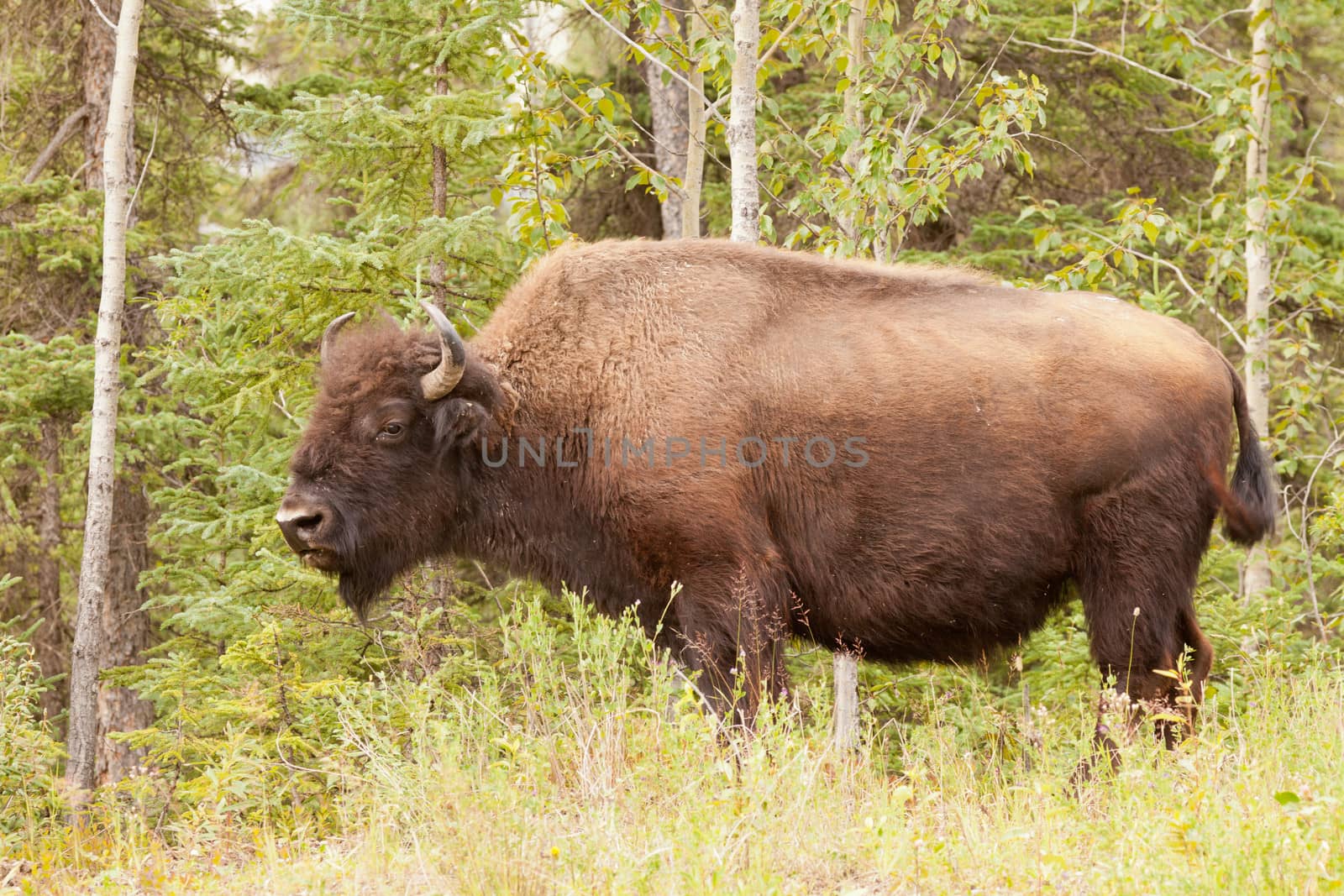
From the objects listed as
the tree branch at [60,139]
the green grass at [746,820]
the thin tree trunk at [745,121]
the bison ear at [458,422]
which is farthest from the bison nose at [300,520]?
the tree branch at [60,139]

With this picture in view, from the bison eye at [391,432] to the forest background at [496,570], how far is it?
1136 millimetres

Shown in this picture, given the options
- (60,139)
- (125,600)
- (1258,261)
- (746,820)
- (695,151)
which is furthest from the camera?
(125,600)

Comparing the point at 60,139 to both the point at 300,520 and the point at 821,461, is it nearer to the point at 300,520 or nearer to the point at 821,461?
the point at 300,520

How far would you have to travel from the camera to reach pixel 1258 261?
396 inches

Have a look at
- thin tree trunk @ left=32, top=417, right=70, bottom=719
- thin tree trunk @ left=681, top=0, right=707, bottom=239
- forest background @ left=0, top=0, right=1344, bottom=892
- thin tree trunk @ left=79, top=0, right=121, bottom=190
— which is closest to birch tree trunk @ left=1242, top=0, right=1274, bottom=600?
forest background @ left=0, top=0, right=1344, bottom=892

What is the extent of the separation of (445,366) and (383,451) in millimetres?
586

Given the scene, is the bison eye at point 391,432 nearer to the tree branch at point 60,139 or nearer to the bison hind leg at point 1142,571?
the bison hind leg at point 1142,571

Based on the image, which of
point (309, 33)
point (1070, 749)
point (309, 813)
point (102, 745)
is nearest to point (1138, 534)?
point (1070, 749)

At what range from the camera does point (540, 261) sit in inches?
271

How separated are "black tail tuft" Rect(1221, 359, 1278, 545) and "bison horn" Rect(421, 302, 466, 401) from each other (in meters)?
3.83

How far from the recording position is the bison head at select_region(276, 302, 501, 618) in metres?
6.27

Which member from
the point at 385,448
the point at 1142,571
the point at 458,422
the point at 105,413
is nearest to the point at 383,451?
the point at 385,448

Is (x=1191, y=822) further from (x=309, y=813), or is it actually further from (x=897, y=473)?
(x=309, y=813)

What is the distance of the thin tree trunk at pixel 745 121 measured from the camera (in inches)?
303
